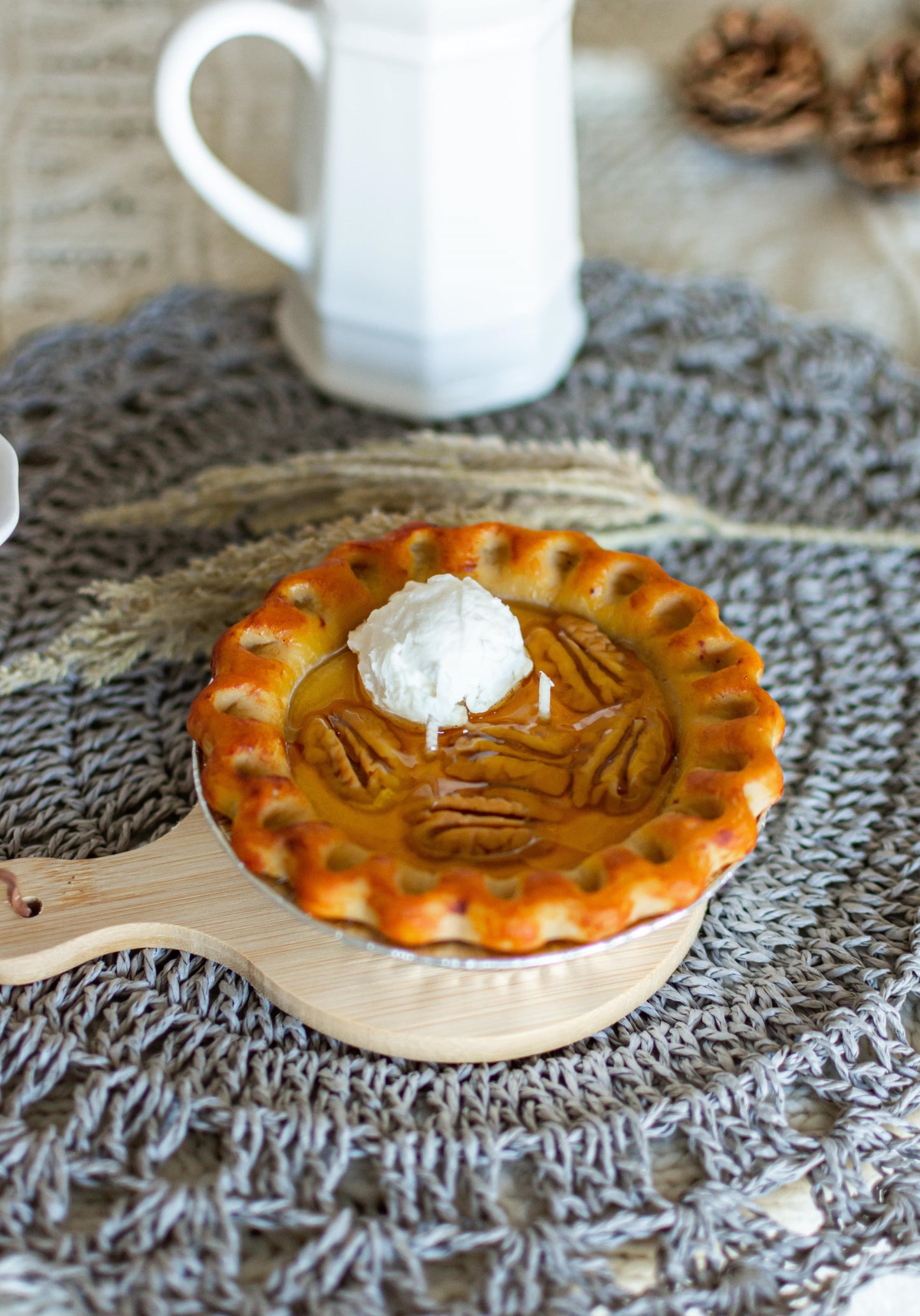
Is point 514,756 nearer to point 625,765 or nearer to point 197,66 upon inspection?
point 625,765

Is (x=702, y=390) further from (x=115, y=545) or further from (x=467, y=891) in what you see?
(x=467, y=891)

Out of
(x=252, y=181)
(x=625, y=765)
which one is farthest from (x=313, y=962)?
(x=252, y=181)

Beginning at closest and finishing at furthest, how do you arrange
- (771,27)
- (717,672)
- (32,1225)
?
1. (32,1225)
2. (717,672)
3. (771,27)

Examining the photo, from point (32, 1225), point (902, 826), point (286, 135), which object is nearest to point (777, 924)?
point (902, 826)

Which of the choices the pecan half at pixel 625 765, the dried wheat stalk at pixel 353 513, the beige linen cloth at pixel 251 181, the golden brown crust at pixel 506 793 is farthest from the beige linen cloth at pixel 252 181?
the pecan half at pixel 625 765

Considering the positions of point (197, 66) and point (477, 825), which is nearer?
point (477, 825)
